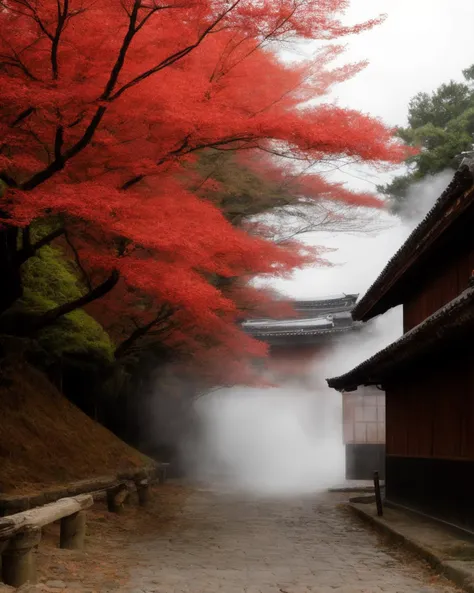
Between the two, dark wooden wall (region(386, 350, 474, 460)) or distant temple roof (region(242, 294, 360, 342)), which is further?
distant temple roof (region(242, 294, 360, 342))

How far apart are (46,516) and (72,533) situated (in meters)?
2.15

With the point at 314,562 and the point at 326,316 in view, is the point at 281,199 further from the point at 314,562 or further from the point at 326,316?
the point at 326,316

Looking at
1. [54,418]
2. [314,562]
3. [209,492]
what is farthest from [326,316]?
[314,562]

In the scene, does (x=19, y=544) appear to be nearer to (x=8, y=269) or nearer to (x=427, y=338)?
(x=8, y=269)

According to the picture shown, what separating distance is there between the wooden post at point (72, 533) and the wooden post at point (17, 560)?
2.65m

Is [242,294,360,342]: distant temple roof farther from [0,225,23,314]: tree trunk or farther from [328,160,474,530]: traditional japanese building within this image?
[0,225,23,314]: tree trunk

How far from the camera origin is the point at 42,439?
1595 centimetres

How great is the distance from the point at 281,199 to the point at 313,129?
955 cm

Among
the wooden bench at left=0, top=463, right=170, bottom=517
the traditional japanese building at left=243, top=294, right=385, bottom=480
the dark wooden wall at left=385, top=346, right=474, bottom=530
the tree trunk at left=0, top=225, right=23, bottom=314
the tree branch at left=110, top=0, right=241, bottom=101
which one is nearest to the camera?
the tree branch at left=110, top=0, right=241, bottom=101

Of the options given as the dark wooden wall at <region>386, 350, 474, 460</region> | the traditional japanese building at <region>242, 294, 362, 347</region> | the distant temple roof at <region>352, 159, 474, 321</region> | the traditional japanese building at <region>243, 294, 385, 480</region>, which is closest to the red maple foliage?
the distant temple roof at <region>352, 159, 474, 321</region>

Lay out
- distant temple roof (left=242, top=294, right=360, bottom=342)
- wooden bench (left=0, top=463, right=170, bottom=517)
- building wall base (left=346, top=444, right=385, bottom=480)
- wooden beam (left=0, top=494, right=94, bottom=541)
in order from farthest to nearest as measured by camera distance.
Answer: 1. distant temple roof (left=242, top=294, right=360, bottom=342)
2. building wall base (left=346, top=444, right=385, bottom=480)
3. wooden bench (left=0, top=463, right=170, bottom=517)
4. wooden beam (left=0, top=494, right=94, bottom=541)

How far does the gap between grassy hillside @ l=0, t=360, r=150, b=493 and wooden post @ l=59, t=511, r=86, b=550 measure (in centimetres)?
191

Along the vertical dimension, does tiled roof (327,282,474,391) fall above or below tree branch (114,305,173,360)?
below

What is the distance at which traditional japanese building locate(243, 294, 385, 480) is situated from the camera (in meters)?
29.7
